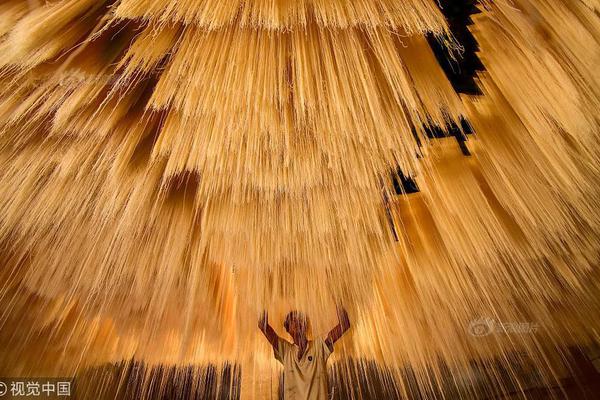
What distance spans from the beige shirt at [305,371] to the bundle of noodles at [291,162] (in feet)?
0.51

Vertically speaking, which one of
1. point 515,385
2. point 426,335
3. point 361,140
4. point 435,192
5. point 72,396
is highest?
point 361,140

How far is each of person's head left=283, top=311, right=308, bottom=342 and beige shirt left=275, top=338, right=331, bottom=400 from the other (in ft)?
0.19

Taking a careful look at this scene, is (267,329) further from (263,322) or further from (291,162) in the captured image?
(291,162)

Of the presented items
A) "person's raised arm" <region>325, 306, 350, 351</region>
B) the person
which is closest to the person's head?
the person

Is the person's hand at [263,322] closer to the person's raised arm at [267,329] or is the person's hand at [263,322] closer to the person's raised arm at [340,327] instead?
the person's raised arm at [267,329]

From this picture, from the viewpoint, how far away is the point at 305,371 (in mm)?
1528

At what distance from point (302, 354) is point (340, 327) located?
0.79 ft

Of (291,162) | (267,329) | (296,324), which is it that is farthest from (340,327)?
(291,162)

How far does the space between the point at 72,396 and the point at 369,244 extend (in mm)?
A: 2379

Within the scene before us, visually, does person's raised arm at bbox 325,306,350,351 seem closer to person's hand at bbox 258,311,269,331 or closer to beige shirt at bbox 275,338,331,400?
beige shirt at bbox 275,338,331,400

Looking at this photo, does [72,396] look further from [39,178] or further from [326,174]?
[326,174]

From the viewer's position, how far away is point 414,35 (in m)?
0.81

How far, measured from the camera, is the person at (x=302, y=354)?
1.50m

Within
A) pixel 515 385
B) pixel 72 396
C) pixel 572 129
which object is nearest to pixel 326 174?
pixel 572 129
